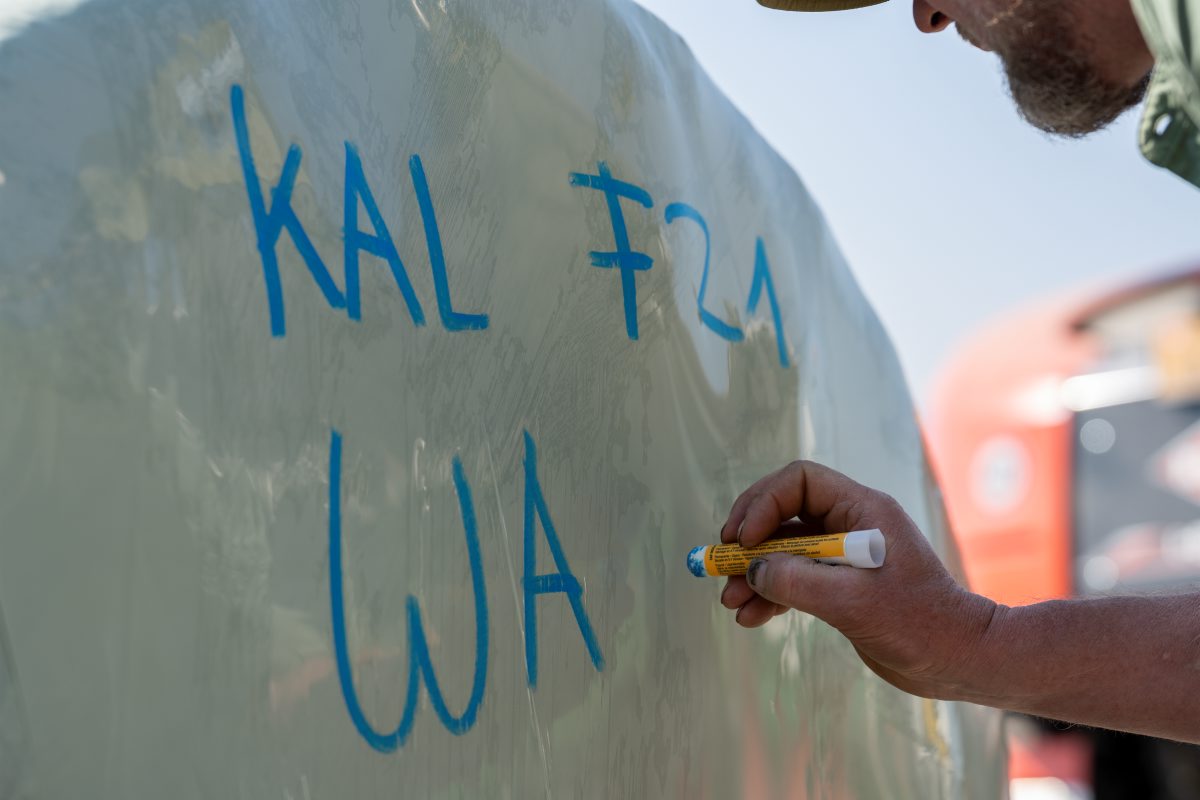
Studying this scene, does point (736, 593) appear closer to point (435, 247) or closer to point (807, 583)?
point (807, 583)

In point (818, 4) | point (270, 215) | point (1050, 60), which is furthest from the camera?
point (818, 4)

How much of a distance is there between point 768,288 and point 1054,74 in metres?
0.36

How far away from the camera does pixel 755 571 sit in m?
0.96

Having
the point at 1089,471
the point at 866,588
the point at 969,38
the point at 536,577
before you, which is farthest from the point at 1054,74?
the point at 1089,471

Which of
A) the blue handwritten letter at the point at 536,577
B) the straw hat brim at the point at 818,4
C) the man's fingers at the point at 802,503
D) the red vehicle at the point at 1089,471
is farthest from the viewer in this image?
the red vehicle at the point at 1089,471

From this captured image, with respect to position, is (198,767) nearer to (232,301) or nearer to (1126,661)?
(232,301)

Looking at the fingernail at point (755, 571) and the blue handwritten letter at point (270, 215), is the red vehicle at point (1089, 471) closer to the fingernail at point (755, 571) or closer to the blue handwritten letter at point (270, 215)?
the fingernail at point (755, 571)

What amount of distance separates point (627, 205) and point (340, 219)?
12.4 inches

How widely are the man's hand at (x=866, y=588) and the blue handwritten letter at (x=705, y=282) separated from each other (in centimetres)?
17

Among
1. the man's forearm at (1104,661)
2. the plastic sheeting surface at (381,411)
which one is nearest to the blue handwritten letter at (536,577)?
the plastic sheeting surface at (381,411)

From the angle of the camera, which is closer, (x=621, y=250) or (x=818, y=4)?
(x=621, y=250)

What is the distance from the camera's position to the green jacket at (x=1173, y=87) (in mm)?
793

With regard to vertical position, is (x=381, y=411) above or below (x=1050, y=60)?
below

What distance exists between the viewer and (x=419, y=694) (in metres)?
0.77
